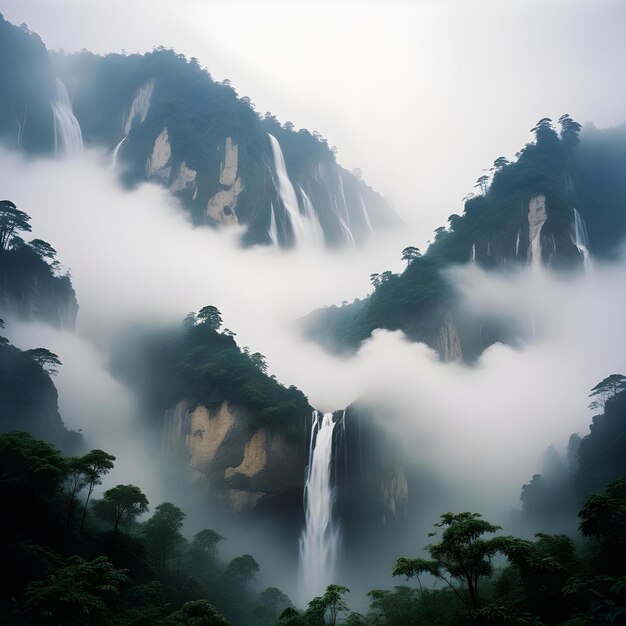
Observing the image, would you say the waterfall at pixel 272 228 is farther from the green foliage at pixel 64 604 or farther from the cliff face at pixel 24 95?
the green foliage at pixel 64 604

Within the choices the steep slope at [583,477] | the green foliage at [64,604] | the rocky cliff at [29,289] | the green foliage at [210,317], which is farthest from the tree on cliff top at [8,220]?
the steep slope at [583,477]

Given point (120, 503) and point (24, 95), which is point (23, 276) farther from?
point (24, 95)

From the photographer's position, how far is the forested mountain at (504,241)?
7525 cm

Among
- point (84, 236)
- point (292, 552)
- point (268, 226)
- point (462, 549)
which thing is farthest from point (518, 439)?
point (84, 236)

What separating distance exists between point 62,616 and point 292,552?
41.5 meters

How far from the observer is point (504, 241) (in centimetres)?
8225

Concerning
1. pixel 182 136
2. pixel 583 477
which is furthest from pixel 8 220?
pixel 583 477

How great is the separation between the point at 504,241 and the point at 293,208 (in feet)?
159

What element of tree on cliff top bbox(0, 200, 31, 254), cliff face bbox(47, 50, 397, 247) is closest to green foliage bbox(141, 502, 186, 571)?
tree on cliff top bbox(0, 200, 31, 254)

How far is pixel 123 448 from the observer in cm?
6397

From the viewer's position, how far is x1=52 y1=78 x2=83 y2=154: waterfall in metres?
107

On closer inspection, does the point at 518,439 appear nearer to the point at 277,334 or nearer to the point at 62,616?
the point at 277,334

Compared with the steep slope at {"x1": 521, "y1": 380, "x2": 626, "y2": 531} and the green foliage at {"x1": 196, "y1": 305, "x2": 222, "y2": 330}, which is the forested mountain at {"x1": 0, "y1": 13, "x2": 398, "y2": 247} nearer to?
the green foliage at {"x1": 196, "y1": 305, "x2": 222, "y2": 330}

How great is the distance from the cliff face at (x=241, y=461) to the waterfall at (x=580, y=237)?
58.6 metres
